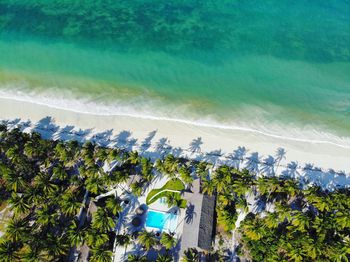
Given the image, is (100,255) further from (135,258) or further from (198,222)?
(198,222)

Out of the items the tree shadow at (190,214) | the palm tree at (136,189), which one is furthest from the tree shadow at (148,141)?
the tree shadow at (190,214)

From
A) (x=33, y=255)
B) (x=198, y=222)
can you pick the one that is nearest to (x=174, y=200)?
(x=198, y=222)

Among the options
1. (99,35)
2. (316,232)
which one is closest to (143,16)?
Answer: (99,35)

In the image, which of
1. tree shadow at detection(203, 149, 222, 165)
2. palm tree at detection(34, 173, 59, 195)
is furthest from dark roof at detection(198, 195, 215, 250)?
palm tree at detection(34, 173, 59, 195)

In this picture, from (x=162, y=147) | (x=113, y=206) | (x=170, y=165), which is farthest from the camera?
(x=162, y=147)

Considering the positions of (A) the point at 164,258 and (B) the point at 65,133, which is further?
(B) the point at 65,133

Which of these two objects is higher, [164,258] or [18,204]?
[18,204]
